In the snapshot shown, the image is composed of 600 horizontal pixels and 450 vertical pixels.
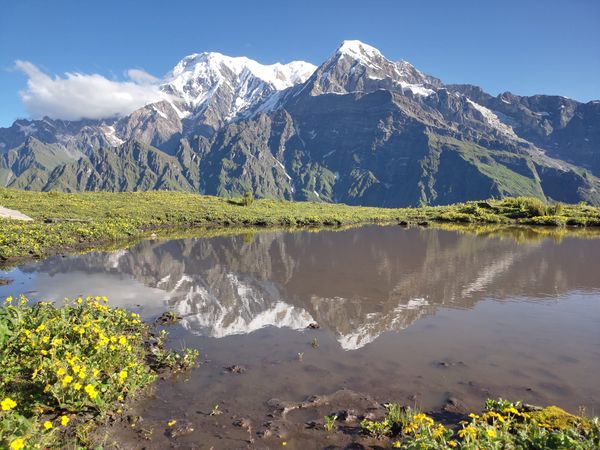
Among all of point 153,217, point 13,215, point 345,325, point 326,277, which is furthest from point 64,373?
point 153,217

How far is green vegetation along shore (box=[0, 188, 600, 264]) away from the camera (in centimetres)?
3075

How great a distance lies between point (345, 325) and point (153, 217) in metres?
37.9

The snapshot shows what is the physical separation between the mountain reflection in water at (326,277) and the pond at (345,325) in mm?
110

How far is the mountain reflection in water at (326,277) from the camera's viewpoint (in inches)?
625

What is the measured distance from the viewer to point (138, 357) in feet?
36.3

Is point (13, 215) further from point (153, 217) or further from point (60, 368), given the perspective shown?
point (60, 368)

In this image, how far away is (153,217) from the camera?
47344mm

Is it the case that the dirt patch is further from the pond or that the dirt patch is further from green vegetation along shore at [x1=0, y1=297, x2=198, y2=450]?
green vegetation along shore at [x1=0, y1=297, x2=198, y2=450]

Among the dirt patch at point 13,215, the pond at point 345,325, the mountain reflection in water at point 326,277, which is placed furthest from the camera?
the dirt patch at point 13,215

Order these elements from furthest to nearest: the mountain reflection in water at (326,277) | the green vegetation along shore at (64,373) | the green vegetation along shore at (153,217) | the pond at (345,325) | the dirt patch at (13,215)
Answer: the dirt patch at (13,215)
the green vegetation along shore at (153,217)
the mountain reflection in water at (326,277)
the pond at (345,325)
the green vegetation along shore at (64,373)

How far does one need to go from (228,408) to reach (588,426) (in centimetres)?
711

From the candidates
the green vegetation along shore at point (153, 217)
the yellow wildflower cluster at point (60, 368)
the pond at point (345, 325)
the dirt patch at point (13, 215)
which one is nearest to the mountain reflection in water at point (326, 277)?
the pond at point (345, 325)

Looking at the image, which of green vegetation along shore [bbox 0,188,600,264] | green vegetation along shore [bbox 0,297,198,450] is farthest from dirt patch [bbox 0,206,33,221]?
green vegetation along shore [bbox 0,297,198,450]

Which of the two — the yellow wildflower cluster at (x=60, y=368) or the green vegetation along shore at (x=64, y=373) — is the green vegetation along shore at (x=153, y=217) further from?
the green vegetation along shore at (x=64, y=373)
